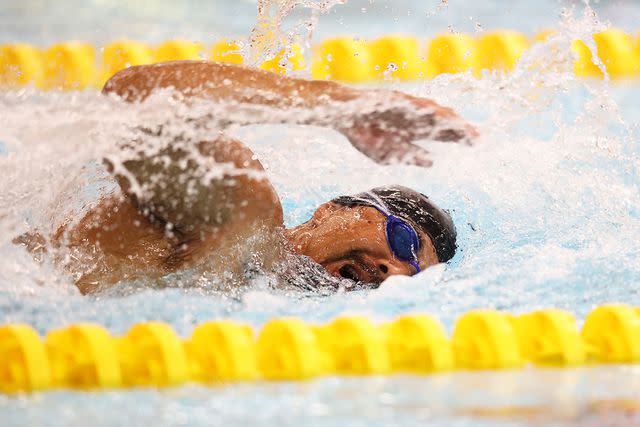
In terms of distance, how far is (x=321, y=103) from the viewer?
6.40 ft

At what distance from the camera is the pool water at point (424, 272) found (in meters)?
1.42

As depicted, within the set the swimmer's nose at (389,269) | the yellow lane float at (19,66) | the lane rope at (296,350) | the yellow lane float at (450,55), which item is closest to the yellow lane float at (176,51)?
the yellow lane float at (19,66)

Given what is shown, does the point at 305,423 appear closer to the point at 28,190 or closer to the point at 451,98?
the point at 28,190

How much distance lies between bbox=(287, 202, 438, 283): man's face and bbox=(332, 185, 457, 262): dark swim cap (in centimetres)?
5

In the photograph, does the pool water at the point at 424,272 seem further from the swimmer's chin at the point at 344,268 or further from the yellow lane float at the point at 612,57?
the yellow lane float at the point at 612,57

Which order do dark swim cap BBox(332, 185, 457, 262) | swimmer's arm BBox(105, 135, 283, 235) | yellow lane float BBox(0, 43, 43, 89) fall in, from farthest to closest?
yellow lane float BBox(0, 43, 43, 89)
dark swim cap BBox(332, 185, 457, 262)
swimmer's arm BBox(105, 135, 283, 235)

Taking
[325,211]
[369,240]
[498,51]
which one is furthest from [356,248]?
[498,51]

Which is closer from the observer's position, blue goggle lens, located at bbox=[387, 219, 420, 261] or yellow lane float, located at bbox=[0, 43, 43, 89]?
blue goggle lens, located at bbox=[387, 219, 420, 261]

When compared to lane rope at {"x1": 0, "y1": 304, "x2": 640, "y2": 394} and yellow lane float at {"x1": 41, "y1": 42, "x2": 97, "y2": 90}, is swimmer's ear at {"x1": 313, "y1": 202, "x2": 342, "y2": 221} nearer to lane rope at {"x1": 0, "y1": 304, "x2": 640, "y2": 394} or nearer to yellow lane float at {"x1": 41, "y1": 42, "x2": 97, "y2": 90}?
lane rope at {"x1": 0, "y1": 304, "x2": 640, "y2": 394}

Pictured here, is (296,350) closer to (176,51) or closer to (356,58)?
(356,58)

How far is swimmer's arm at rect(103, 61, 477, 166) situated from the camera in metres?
1.78

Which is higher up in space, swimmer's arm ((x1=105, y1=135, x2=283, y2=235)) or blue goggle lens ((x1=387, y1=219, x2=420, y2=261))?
swimmer's arm ((x1=105, y1=135, x2=283, y2=235))

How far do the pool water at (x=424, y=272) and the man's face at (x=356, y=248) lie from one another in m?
0.07

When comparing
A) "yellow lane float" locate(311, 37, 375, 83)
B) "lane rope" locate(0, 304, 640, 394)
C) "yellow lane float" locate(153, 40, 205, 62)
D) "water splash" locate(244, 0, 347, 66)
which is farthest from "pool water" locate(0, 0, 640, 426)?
"yellow lane float" locate(153, 40, 205, 62)
